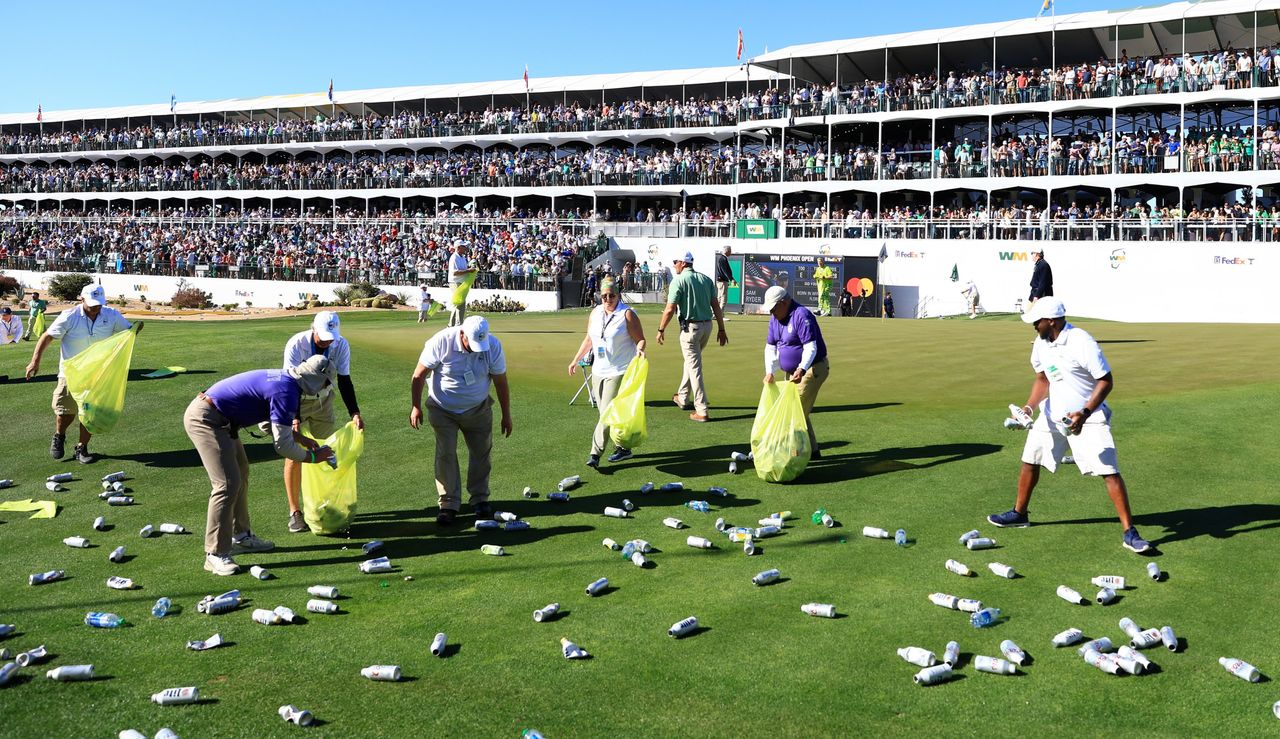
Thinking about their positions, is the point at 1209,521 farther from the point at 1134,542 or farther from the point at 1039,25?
the point at 1039,25

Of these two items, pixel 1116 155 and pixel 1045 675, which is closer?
pixel 1045 675

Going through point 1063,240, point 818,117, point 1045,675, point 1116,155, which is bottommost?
point 1045,675

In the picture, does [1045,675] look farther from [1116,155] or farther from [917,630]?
[1116,155]

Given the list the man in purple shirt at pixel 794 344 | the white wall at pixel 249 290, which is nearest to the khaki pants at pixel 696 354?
the man in purple shirt at pixel 794 344

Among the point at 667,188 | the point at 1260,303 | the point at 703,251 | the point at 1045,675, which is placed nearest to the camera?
the point at 1045,675

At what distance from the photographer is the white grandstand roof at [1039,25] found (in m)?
44.8

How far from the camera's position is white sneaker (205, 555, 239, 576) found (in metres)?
8.55

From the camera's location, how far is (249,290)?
5553 cm

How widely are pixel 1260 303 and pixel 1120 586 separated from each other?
112 ft

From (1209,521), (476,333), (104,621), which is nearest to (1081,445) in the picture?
(1209,521)

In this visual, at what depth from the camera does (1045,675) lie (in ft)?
21.0

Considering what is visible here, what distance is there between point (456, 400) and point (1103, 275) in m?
34.5

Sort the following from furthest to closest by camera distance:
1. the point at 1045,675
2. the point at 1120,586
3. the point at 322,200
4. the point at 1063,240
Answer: the point at 322,200
the point at 1063,240
the point at 1120,586
the point at 1045,675

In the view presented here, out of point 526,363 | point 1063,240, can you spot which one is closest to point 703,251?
point 1063,240
